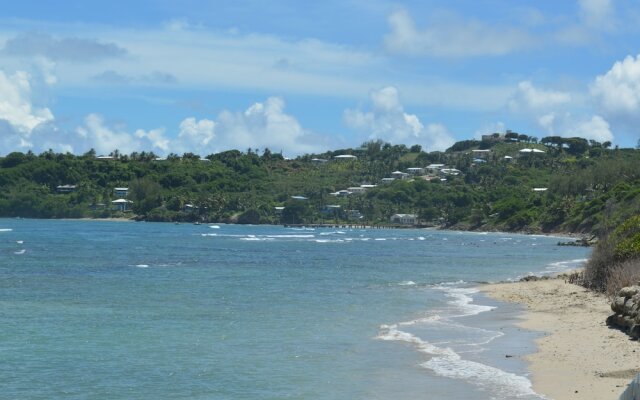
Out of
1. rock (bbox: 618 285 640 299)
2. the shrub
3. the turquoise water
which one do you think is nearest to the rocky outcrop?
rock (bbox: 618 285 640 299)

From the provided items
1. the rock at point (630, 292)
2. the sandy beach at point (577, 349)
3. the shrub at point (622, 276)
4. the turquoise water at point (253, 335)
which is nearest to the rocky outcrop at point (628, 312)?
the rock at point (630, 292)

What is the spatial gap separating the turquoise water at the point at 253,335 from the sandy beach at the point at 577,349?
73cm

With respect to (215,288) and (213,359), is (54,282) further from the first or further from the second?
(213,359)

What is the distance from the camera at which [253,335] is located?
29734 mm

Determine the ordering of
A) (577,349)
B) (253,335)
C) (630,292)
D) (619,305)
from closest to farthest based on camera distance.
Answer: (577,349) → (630,292) → (619,305) → (253,335)

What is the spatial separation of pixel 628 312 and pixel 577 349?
2602 mm

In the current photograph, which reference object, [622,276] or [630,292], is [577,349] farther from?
[622,276]

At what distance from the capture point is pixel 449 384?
2128cm

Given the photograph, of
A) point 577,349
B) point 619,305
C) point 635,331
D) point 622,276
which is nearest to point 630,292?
point 619,305

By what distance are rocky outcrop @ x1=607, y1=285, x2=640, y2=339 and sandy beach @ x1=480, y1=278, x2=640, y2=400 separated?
1.04 ft

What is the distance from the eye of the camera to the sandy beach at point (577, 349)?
20.0m

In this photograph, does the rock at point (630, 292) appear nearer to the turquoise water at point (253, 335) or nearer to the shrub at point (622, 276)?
the turquoise water at point (253, 335)

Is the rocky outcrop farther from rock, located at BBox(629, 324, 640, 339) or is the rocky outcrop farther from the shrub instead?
the shrub

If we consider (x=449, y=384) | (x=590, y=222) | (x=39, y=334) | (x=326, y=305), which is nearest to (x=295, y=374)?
(x=449, y=384)
